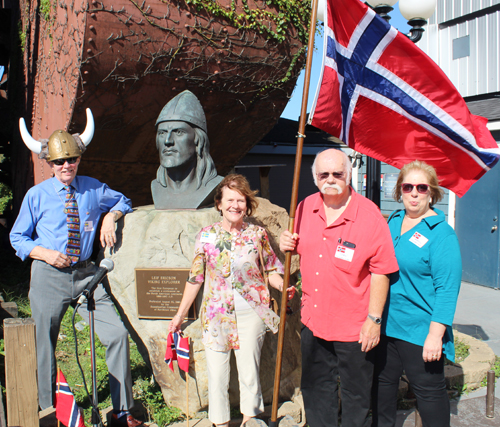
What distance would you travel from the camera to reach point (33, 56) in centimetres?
591

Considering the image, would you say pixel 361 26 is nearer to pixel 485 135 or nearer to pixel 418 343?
pixel 485 135

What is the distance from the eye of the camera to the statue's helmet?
12.3ft

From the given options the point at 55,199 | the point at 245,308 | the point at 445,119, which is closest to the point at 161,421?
the point at 245,308

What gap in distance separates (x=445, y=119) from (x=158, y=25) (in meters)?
3.25

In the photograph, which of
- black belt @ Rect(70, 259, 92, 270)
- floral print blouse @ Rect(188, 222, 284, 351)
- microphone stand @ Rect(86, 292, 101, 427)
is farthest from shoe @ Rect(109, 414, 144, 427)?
black belt @ Rect(70, 259, 92, 270)

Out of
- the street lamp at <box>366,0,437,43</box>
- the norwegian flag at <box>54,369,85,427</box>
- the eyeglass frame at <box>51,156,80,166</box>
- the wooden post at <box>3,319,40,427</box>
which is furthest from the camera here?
the street lamp at <box>366,0,437,43</box>

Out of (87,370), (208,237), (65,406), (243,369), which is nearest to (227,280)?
(208,237)

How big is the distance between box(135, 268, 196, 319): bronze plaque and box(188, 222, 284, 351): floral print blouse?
1.53 ft

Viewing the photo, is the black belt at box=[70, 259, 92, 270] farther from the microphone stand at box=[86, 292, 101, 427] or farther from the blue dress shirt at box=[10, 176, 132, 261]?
the microphone stand at box=[86, 292, 101, 427]

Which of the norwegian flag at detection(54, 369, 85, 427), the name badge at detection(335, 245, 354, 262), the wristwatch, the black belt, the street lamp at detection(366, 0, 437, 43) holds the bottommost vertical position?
the norwegian flag at detection(54, 369, 85, 427)

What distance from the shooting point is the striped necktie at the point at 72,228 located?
10.1 feet

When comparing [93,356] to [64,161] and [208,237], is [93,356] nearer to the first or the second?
[208,237]

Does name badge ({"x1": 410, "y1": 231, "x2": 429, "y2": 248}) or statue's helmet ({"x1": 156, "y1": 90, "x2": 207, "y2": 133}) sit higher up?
statue's helmet ({"x1": 156, "y1": 90, "x2": 207, "y2": 133})

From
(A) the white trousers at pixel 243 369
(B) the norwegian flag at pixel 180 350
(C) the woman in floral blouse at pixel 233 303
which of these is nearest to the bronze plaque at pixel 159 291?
(B) the norwegian flag at pixel 180 350
